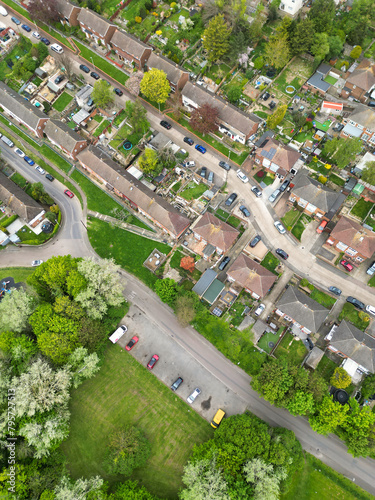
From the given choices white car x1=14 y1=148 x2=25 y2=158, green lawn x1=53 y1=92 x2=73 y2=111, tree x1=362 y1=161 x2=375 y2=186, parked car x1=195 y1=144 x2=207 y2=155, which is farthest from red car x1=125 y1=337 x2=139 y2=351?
green lawn x1=53 y1=92 x2=73 y2=111

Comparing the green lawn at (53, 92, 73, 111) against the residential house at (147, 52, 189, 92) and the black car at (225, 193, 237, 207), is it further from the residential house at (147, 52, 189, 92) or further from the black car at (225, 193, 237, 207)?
the black car at (225, 193, 237, 207)

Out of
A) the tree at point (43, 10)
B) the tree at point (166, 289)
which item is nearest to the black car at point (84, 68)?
the tree at point (43, 10)

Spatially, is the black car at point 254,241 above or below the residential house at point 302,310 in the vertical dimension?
above

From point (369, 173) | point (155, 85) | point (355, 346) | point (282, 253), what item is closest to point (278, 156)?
point (369, 173)

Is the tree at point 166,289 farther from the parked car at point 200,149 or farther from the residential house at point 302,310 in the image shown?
the parked car at point 200,149

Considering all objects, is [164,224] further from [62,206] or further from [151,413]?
[151,413]

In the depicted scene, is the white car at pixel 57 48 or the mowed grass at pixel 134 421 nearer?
the mowed grass at pixel 134 421
